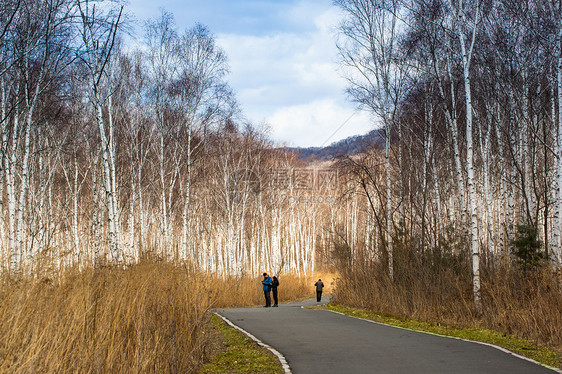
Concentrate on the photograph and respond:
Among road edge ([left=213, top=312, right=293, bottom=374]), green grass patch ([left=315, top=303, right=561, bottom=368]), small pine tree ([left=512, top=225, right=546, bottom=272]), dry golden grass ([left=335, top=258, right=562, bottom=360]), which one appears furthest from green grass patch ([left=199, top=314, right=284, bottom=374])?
small pine tree ([left=512, top=225, right=546, bottom=272])

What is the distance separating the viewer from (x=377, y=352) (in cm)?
991

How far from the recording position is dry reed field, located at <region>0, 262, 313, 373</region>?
5.71 m

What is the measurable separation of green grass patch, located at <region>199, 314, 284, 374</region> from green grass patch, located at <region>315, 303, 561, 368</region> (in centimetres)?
447

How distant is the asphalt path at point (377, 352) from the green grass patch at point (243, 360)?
34 cm

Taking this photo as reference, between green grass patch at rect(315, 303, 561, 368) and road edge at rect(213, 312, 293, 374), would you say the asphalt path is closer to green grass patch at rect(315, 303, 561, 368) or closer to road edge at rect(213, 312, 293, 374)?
road edge at rect(213, 312, 293, 374)

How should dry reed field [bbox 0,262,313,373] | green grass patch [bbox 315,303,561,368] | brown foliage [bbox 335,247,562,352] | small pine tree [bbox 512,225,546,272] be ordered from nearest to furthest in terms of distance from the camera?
1. dry reed field [bbox 0,262,313,373]
2. green grass patch [bbox 315,303,561,368]
3. brown foliage [bbox 335,247,562,352]
4. small pine tree [bbox 512,225,546,272]

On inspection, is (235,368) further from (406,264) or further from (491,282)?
(406,264)

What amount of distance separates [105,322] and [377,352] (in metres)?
5.41

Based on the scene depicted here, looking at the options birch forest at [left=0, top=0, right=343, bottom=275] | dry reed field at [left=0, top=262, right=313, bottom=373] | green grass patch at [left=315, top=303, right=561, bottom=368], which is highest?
birch forest at [left=0, top=0, right=343, bottom=275]

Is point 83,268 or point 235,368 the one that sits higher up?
point 83,268

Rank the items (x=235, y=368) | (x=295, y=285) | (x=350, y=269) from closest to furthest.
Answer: (x=235, y=368) < (x=350, y=269) < (x=295, y=285)

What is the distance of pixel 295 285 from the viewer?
133 ft

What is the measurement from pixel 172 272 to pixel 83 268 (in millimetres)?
2381

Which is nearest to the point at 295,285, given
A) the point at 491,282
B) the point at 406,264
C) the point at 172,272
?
the point at 406,264
